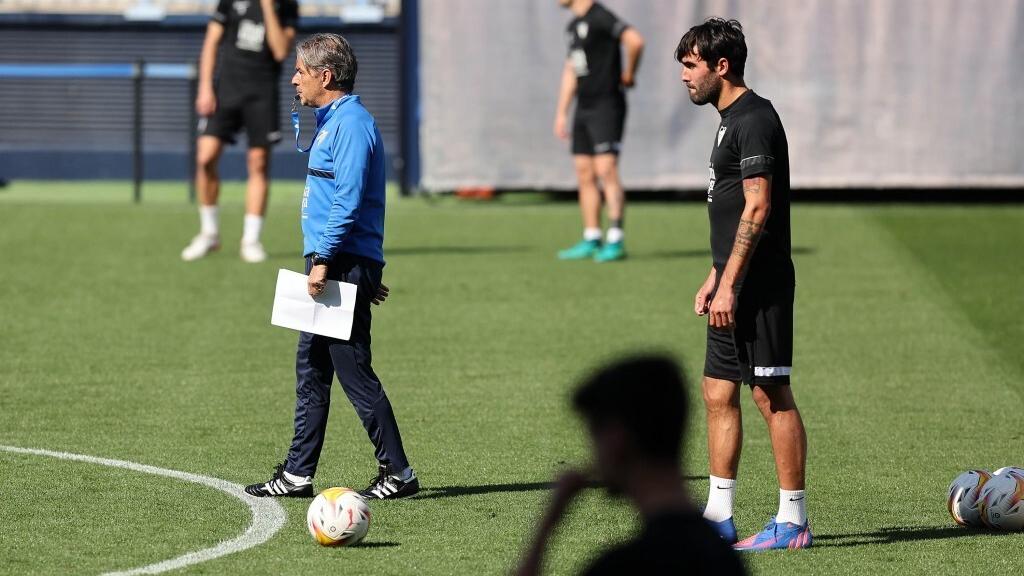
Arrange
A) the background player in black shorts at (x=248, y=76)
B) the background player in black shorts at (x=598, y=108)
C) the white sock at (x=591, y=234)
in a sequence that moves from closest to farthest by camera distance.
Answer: the background player in black shorts at (x=248, y=76), the background player in black shorts at (x=598, y=108), the white sock at (x=591, y=234)

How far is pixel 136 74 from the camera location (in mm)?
19531

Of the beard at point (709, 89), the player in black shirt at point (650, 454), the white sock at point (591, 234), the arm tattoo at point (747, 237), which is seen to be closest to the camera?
the player in black shirt at point (650, 454)

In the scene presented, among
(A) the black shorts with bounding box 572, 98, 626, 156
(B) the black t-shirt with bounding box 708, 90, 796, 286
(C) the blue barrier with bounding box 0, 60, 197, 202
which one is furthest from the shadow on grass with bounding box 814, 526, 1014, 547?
(C) the blue barrier with bounding box 0, 60, 197, 202

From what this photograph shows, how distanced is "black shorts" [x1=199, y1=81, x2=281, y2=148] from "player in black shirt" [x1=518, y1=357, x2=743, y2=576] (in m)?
10.5

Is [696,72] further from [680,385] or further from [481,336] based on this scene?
[481,336]

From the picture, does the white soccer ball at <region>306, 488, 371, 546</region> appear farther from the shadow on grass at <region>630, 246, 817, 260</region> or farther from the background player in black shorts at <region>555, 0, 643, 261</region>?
the shadow on grass at <region>630, 246, 817, 260</region>

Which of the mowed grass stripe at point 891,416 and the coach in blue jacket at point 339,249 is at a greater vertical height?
the coach in blue jacket at point 339,249

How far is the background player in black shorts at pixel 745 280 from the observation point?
19.6 ft

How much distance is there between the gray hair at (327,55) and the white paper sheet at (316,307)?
0.79 m

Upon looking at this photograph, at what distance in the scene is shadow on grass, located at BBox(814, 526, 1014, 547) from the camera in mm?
6305

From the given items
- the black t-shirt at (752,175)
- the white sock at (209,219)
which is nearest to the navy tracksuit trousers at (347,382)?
the black t-shirt at (752,175)

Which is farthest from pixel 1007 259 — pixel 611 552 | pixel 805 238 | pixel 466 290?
pixel 611 552

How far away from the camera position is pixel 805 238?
52.3 feet

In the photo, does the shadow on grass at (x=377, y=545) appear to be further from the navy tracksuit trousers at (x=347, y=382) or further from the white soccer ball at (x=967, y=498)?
the white soccer ball at (x=967, y=498)
